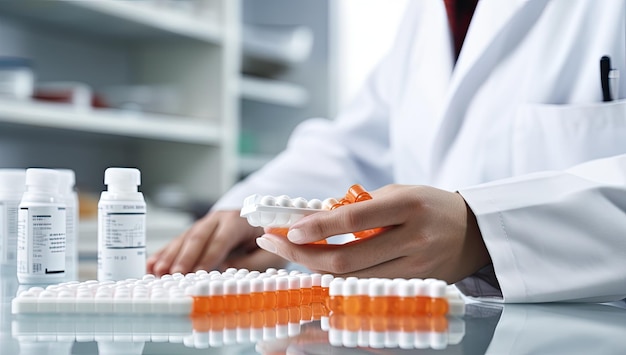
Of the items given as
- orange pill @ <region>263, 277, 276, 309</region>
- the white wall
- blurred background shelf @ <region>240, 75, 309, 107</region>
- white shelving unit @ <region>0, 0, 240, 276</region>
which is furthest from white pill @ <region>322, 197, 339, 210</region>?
the white wall

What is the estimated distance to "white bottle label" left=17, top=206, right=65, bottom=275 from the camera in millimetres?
937

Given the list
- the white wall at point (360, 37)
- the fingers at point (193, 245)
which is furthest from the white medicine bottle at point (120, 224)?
the white wall at point (360, 37)

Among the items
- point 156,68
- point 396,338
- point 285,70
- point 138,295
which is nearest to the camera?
point 396,338

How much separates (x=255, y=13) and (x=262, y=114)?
494mm

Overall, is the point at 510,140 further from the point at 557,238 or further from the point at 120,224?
the point at 120,224

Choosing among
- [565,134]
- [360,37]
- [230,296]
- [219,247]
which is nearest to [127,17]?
[360,37]

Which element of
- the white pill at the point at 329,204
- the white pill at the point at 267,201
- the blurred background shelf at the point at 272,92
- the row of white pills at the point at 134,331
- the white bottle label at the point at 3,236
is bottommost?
the row of white pills at the point at 134,331

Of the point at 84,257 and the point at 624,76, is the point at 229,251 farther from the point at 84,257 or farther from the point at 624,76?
the point at 624,76

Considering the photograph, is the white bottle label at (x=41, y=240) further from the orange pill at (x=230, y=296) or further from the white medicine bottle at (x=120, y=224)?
the orange pill at (x=230, y=296)

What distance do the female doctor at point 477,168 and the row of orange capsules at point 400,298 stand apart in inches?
2.9

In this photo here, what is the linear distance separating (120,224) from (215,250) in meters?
0.25

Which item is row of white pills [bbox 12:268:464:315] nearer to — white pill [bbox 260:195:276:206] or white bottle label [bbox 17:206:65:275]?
white pill [bbox 260:195:276:206]

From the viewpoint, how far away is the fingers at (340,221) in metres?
0.75

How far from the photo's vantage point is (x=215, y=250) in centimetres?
118
